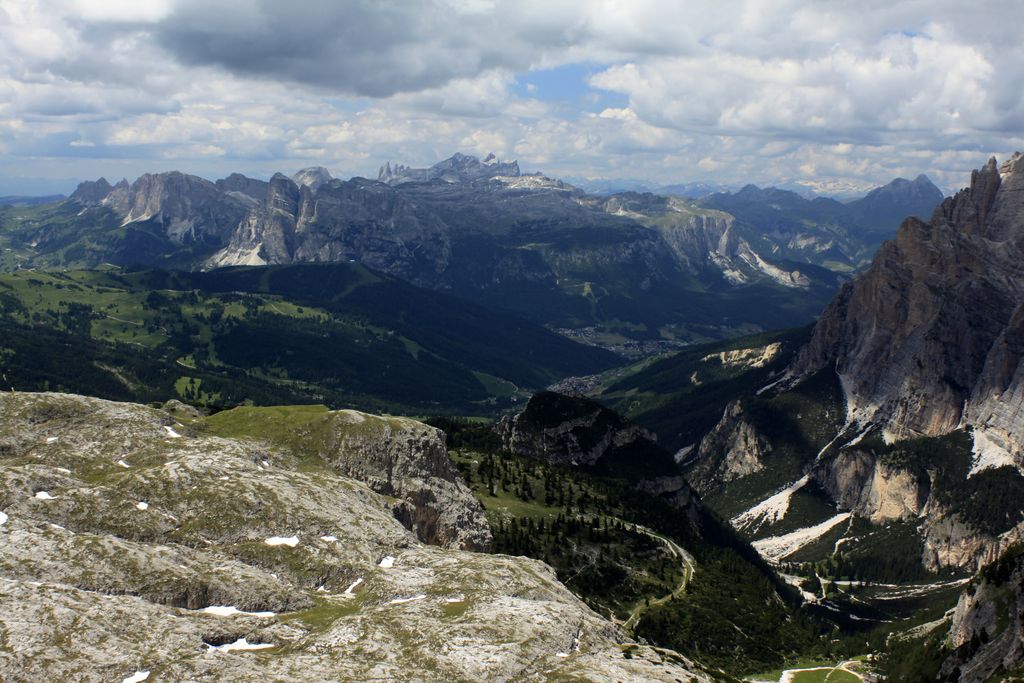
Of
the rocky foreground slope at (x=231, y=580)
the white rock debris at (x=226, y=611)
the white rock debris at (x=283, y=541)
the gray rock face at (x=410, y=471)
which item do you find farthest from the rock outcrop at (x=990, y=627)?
the white rock debris at (x=226, y=611)

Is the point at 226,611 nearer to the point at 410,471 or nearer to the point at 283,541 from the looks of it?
the point at 283,541

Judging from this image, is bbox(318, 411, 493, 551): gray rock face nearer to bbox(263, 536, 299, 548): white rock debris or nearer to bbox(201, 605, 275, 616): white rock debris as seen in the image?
bbox(263, 536, 299, 548): white rock debris

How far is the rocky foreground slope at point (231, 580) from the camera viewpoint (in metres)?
85.1

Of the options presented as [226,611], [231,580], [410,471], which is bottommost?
[410,471]

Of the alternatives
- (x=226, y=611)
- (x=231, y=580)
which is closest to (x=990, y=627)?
(x=231, y=580)

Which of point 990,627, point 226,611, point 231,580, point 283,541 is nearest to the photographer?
point 226,611

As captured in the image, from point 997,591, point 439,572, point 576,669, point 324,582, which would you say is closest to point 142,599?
point 324,582

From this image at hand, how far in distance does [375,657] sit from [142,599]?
27.2 meters

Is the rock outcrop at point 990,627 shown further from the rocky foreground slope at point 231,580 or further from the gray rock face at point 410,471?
the gray rock face at point 410,471

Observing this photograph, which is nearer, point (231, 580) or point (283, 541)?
point (231, 580)

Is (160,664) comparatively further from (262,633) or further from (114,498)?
(114,498)

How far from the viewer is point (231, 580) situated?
101438 millimetres

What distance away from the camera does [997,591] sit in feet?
528

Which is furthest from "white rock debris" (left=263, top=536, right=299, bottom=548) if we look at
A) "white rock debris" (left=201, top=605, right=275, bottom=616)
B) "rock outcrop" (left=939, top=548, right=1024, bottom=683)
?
"rock outcrop" (left=939, top=548, right=1024, bottom=683)
